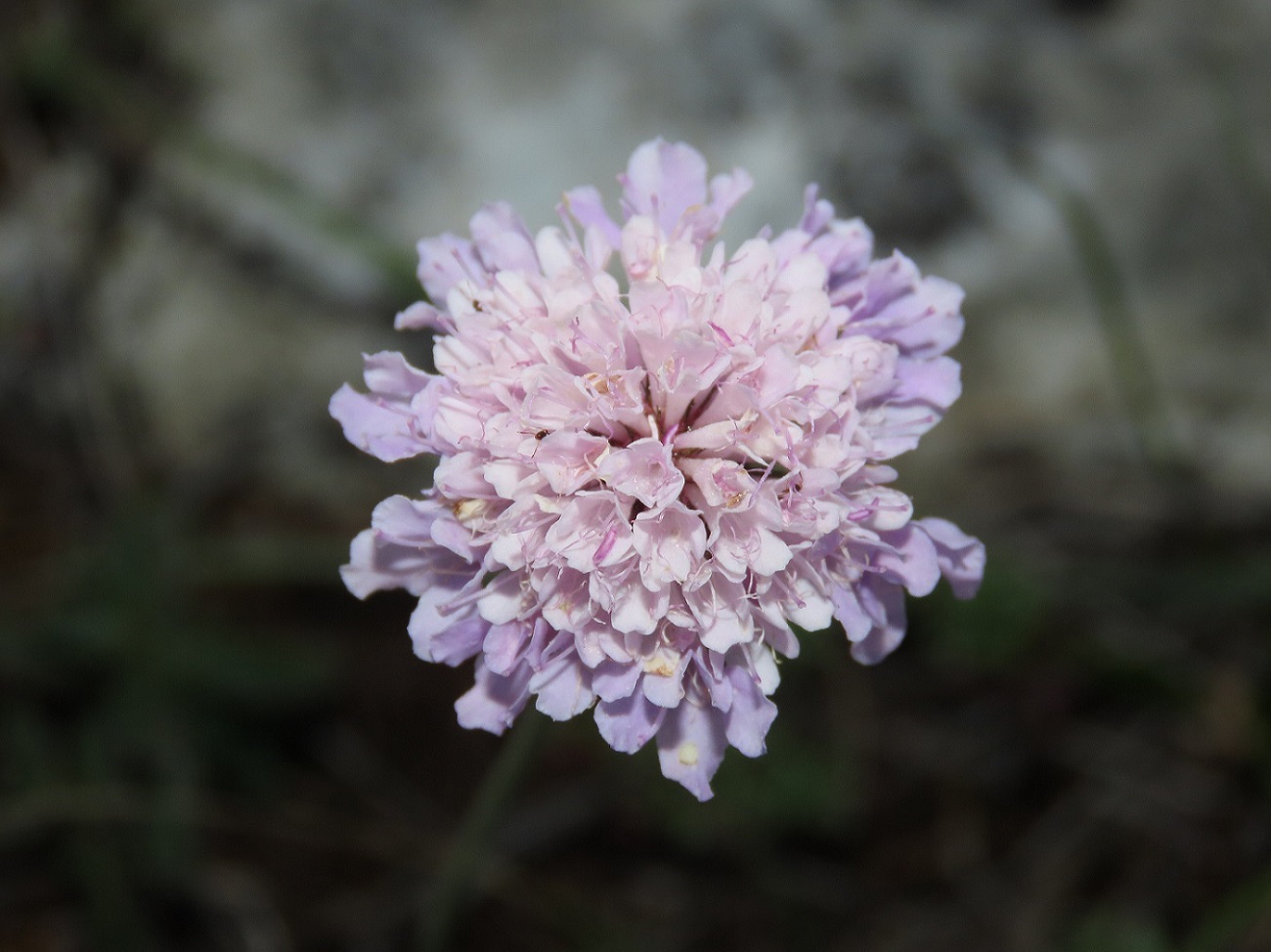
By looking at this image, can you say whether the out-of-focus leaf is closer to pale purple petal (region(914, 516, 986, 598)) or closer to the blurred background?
the blurred background

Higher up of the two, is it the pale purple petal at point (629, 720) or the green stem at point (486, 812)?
the pale purple petal at point (629, 720)

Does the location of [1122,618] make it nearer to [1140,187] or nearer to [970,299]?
[970,299]

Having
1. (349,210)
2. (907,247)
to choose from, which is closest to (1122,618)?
(907,247)

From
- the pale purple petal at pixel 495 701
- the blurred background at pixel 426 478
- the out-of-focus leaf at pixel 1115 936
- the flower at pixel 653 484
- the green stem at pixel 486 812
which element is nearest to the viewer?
the flower at pixel 653 484

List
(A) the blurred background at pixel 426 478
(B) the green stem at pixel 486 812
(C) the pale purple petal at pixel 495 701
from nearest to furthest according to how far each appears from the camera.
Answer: (C) the pale purple petal at pixel 495 701
(B) the green stem at pixel 486 812
(A) the blurred background at pixel 426 478

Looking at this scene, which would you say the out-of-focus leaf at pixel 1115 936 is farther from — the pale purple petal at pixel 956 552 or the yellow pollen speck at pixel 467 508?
the yellow pollen speck at pixel 467 508

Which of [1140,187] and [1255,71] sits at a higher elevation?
[1255,71]

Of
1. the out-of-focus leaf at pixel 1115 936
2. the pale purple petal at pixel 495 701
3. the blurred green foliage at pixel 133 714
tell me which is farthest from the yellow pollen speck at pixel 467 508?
the out-of-focus leaf at pixel 1115 936
